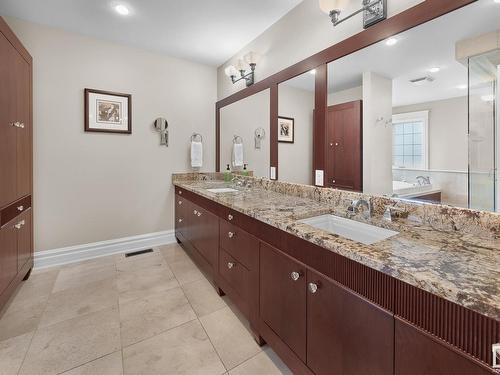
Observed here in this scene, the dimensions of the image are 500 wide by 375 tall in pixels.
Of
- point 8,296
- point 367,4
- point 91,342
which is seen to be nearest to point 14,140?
point 8,296

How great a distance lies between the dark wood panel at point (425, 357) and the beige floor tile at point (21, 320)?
2.13 metres

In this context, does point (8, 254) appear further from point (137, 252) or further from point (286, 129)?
point (286, 129)

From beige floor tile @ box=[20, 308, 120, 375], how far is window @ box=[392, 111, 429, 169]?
6.62ft

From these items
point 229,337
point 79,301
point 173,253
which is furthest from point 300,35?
point 79,301

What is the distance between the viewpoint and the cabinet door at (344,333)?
79 cm

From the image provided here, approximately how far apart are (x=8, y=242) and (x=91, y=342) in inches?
40.4

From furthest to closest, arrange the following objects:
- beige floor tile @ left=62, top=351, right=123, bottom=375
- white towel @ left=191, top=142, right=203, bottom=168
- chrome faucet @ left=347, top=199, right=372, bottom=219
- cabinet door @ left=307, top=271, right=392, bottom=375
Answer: white towel @ left=191, top=142, right=203, bottom=168
chrome faucet @ left=347, top=199, right=372, bottom=219
beige floor tile @ left=62, top=351, right=123, bottom=375
cabinet door @ left=307, top=271, right=392, bottom=375

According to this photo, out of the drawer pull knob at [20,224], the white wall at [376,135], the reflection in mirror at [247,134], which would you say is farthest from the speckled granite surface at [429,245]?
the drawer pull knob at [20,224]

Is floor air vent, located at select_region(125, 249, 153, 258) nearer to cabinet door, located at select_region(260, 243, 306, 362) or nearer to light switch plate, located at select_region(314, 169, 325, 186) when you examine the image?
cabinet door, located at select_region(260, 243, 306, 362)

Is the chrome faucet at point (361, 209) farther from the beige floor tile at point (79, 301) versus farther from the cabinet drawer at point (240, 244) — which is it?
the beige floor tile at point (79, 301)

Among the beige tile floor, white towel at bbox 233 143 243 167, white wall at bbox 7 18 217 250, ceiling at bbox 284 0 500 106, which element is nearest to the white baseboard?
white wall at bbox 7 18 217 250

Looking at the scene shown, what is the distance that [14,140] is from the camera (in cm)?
195

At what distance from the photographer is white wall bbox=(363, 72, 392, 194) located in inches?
57.7

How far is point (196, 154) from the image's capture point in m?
3.33
